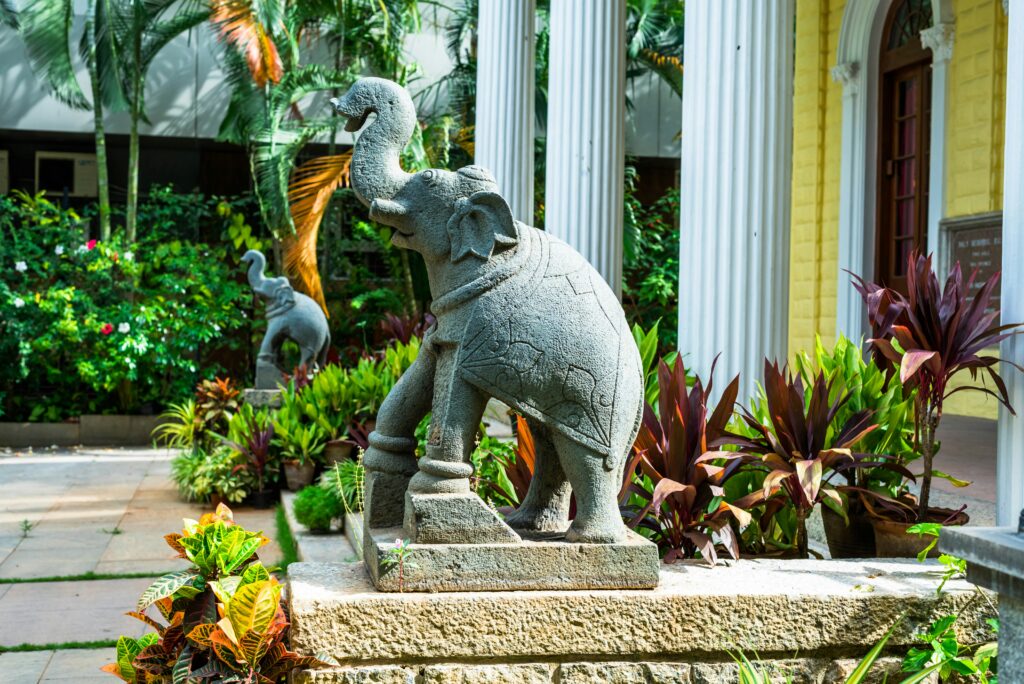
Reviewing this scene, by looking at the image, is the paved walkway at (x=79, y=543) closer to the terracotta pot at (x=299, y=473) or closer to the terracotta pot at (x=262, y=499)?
the terracotta pot at (x=262, y=499)

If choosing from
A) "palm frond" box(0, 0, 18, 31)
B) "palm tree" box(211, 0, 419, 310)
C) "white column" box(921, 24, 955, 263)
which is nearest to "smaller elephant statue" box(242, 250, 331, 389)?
"palm tree" box(211, 0, 419, 310)

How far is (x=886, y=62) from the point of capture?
11273 millimetres

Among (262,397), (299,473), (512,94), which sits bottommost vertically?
(299,473)

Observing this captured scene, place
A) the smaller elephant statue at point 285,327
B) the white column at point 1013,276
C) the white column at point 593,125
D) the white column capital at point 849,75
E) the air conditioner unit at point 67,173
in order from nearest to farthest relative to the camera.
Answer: the white column at point 1013,276 < the white column at point 593,125 < the smaller elephant statue at point 285,327 < the white column capital at point 849,75 < the air conditioner unit at point 67,173

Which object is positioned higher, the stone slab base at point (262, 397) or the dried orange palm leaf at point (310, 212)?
the dried orange palm leaf at point (310, 212)

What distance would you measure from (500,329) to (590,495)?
562mm

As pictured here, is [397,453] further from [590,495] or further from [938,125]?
[938,125]

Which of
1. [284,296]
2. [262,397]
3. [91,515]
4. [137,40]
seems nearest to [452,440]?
[91,515]

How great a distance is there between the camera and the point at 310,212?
46.4ft

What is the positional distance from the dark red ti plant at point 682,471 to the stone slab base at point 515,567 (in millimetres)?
640

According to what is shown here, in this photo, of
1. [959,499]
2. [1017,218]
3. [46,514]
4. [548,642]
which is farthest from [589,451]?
[46,514]

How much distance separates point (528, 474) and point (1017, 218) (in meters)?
2.00

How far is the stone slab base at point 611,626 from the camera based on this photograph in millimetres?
3027

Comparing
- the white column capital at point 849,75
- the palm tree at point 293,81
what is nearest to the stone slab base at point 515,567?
the white column capital at point 849,75
